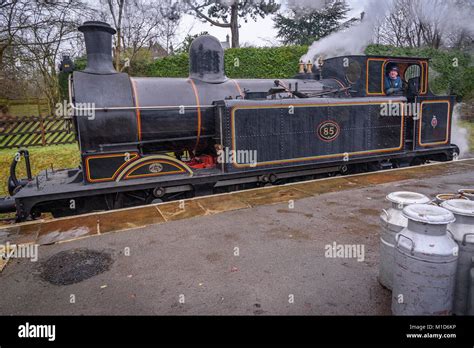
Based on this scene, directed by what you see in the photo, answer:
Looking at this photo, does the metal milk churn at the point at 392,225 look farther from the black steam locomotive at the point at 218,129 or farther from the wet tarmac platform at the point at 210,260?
the black steam locomotive at the point at 218,129

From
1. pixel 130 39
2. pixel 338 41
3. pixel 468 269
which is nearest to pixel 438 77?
pixel 338 41

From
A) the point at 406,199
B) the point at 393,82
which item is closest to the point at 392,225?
the point at 406,199

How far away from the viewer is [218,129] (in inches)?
282

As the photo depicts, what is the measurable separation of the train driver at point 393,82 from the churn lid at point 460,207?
22.6 feet

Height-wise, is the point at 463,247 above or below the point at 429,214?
below

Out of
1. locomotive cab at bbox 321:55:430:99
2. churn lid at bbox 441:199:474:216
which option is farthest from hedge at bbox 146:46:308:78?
churn lid at bbox 441:199:474:216

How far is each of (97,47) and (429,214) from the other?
20.5ft

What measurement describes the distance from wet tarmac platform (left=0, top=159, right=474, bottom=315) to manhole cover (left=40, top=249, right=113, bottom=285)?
0.5 inches

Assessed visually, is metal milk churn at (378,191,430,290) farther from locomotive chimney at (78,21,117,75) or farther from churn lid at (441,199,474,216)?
locomotive chimney at (78,21,117,75)

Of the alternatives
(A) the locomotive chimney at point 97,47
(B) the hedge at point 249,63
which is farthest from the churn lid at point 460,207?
(B) the hedge at point 249,63

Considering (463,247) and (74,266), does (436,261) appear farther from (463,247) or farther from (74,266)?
(74,266)

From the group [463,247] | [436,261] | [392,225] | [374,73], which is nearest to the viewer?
[436,261]

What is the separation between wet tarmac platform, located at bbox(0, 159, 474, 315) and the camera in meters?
3.25

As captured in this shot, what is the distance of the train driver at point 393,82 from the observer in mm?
9059
